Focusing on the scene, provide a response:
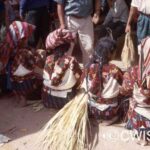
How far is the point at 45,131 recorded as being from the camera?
17.7 ft

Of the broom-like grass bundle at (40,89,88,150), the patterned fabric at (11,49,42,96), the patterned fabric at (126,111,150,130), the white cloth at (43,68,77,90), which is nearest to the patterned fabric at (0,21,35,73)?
the patterned fabric at (11,49,42,96)

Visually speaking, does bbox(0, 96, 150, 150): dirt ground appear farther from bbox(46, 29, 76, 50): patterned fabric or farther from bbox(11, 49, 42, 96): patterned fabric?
bbox(46, 29, 76, 50): patterned fabric

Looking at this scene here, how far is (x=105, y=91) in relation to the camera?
5469 mm

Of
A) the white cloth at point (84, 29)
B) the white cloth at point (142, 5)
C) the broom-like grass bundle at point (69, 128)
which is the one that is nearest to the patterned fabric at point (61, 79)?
the broom-like grass bundle at point (69, 128)

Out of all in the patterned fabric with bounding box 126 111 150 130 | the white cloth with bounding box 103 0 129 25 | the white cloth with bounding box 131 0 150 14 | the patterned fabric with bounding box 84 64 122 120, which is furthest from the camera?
the white cloth with bounding box 103 0 129 25

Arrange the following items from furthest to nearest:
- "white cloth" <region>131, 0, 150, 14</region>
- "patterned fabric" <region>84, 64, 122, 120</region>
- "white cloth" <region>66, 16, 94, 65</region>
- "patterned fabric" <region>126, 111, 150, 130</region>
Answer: "white cloth" <region>66, 16, 94, 65</region> → "white cloth" <region>131, 0, 150, 14</region> → "patterned fabric" <region>84, 64, 122, 120</region> → "patterned fabric" <region>126, 111, 150, 130</region>

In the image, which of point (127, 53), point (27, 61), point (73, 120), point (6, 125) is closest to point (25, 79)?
point (27, 61)

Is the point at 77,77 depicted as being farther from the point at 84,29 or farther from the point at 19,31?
the point at 19,31

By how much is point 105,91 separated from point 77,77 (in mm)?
516

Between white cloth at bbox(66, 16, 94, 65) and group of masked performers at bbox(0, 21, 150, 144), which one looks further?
white cloth at bbox(66, 16, 94, 65)

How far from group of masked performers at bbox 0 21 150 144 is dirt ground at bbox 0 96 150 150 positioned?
0.13 metres

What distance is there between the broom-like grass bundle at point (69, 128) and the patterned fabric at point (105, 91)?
5.3 inches

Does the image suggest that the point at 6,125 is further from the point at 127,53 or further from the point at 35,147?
the point at 127,53

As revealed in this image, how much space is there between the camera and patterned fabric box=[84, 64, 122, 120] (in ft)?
17.8
